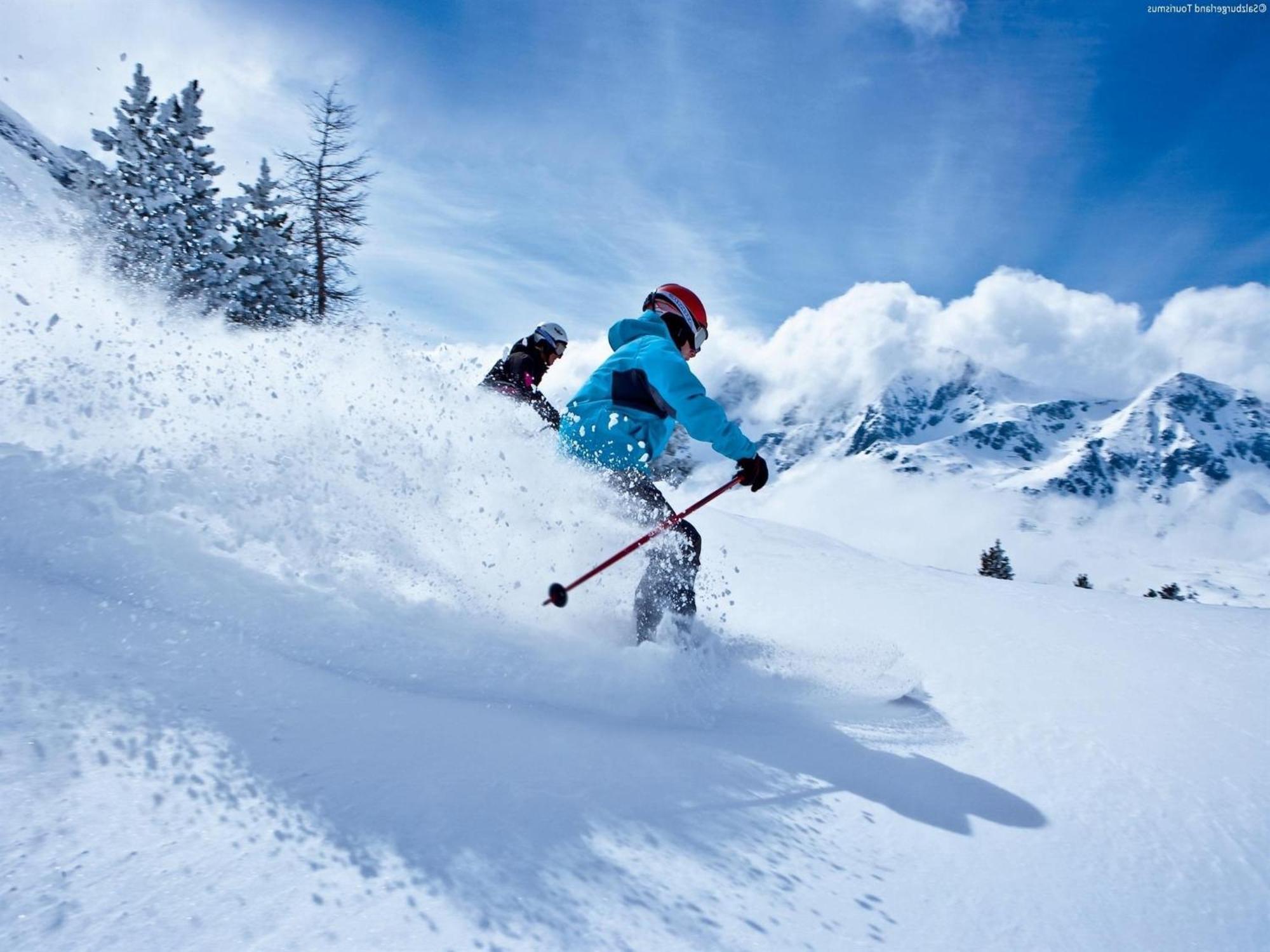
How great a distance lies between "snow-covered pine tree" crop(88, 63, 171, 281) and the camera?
19719mm

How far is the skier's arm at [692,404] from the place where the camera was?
162 inches

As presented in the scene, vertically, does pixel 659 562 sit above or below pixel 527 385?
below

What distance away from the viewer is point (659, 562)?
4109mm

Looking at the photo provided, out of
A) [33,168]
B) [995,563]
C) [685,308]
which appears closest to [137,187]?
[685,308]

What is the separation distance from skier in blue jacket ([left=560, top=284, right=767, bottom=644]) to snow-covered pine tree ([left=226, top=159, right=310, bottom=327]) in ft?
64.4

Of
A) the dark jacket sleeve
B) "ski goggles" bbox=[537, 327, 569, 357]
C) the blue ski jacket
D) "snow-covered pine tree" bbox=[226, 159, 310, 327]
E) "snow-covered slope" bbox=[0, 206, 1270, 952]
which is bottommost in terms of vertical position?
"snow-covered slope" bbox=[0, 206, 1270, 952]

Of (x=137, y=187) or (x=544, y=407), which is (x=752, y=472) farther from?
(x=137, y=187)

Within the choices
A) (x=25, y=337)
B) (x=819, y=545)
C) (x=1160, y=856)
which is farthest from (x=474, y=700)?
(x=819, y=545)

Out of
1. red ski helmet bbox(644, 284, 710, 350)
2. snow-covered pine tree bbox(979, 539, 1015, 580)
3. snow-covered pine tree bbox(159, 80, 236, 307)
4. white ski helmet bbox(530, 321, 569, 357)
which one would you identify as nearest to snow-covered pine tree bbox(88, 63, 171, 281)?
snow-covered pine tree bbox(159, 80, 236, 307)

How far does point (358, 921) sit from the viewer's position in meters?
1.53

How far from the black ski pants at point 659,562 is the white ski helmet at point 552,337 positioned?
11.4ft

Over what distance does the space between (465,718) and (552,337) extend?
5.46 meters

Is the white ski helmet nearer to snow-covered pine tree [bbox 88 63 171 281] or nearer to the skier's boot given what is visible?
the skier's boot

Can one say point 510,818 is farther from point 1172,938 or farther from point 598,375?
point 598,375
